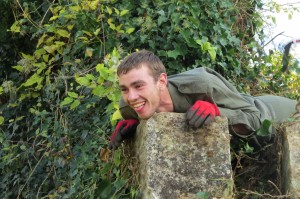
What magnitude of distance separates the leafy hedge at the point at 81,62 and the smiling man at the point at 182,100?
33.5 inches

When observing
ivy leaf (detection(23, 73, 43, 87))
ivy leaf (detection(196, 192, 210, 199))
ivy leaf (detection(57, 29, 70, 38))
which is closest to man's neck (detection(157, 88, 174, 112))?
ivy leaf (detection(196, 192, 210, 199))

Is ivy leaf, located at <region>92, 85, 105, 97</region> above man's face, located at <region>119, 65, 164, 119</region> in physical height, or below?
below

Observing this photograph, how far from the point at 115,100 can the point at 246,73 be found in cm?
168

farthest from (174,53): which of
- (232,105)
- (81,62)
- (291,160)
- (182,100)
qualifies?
(291,160)

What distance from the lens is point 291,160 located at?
3119 mm

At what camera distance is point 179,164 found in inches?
115

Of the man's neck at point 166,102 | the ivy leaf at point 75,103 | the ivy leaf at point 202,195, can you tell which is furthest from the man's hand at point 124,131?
the ivy leaf at point 75,103

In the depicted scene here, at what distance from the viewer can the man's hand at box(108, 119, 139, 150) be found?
3.37 metres

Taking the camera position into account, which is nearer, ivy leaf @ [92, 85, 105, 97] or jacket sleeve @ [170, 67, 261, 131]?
jacket sleeve @ [170, 67, 261, 131]

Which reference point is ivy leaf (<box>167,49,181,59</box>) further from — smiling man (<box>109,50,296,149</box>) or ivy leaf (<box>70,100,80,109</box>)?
smiling man (<box>109,50,296,149</box>)

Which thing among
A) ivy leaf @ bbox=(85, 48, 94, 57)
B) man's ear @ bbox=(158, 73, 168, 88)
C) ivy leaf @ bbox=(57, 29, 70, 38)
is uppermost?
man's ear @ bbox=(158, 73, 168, 88)

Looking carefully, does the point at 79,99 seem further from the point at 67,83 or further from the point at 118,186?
the point at 118,186

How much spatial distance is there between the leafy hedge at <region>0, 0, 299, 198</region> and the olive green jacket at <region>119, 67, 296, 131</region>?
0.83m

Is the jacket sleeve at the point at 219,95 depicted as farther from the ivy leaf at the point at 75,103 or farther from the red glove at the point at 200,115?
the ivy leaf at the point at 75,103
